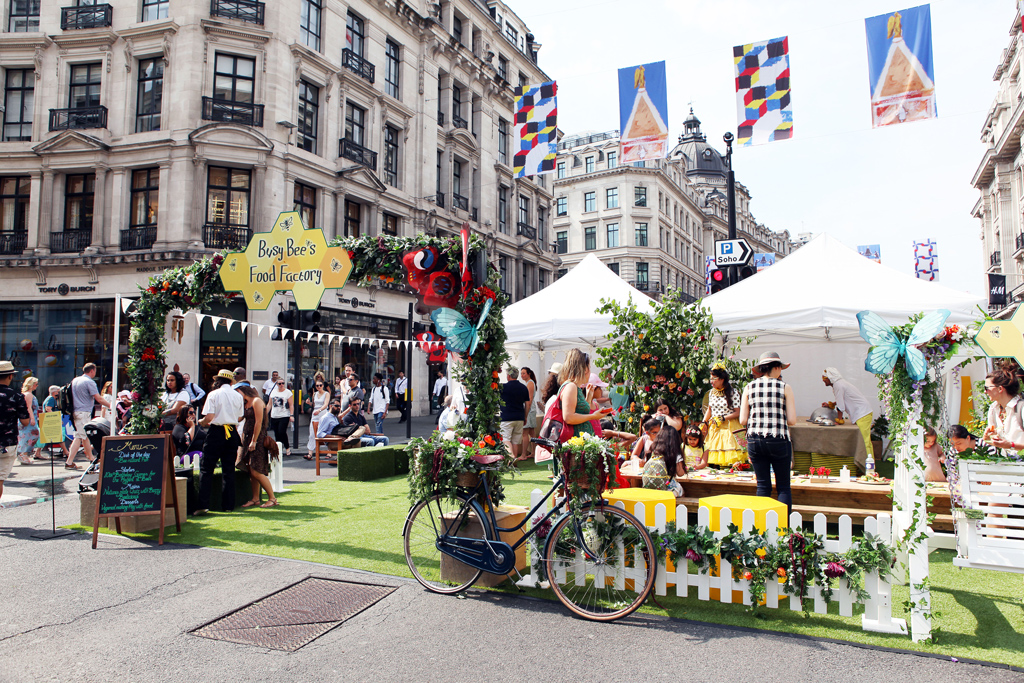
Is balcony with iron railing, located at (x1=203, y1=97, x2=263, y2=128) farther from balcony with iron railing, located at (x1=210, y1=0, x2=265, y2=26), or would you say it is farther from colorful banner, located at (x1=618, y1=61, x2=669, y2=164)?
colorful banner, located at (x1=618, y1=61, x2=669, y2=164)

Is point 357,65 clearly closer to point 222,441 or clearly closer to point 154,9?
point 154,9

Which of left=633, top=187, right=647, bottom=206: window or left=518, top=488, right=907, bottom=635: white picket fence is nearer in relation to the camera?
left=518, top=488, right=907, bottom=635: white picket fence

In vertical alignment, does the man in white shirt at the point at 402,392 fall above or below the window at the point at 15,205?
below

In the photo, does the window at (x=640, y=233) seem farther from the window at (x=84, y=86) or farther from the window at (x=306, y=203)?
the window at (x=84, y=86)

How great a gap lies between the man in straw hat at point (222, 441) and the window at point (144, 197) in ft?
49.0

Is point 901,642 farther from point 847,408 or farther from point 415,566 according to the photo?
point 847,408

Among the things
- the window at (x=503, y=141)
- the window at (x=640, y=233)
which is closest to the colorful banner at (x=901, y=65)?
the window at (x=503, y=141)

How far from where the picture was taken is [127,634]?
171 inches

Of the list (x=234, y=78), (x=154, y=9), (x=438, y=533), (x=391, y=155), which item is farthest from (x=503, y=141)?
(x=438, y=533)

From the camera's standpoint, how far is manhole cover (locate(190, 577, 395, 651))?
4293 mm

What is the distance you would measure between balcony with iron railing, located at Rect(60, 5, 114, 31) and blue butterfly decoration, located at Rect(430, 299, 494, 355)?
879 inches

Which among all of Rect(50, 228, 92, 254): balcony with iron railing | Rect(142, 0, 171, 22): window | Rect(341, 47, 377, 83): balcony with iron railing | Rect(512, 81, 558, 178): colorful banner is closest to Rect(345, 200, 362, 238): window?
Rect(341, 47, 377, 83): balcony with iron railing

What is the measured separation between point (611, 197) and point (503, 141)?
26872 millimetres

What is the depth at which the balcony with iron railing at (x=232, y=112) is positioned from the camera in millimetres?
20234
